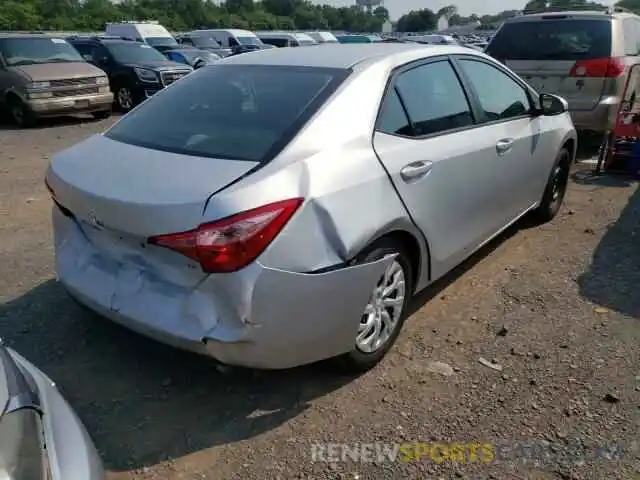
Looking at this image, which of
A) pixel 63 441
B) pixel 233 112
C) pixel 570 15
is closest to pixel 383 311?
pixel 233 112

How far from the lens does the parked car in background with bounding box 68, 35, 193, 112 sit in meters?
13.0

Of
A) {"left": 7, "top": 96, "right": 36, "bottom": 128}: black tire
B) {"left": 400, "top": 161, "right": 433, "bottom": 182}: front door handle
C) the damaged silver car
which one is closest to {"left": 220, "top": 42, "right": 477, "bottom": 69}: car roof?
the damaged silver car

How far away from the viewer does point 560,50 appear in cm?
758

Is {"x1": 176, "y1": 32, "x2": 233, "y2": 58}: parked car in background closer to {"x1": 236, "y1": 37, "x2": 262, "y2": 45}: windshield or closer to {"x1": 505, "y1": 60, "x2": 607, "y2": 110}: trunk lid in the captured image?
{"x1": 236, "y1": 37, "x2": 262, "y2": 45}: windshield

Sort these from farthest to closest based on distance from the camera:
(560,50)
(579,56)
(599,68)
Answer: (560,50) < (579,56) < (599,68)

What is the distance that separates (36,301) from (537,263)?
11.6ft

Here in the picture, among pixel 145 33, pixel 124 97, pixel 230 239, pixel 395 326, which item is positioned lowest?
pixel 124 97

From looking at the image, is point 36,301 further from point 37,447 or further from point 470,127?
point 470,127

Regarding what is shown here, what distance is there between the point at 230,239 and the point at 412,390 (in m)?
1.30

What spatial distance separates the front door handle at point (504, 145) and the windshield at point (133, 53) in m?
11.4

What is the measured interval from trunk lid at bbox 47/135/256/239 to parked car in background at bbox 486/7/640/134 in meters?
6.01

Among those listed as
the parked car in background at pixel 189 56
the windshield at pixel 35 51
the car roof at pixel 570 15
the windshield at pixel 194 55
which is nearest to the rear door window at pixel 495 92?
the car roof at pixel 570 15

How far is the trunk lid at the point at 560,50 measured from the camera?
7.34m

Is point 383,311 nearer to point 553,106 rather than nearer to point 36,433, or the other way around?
point 36,433
